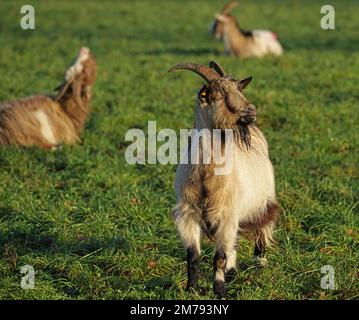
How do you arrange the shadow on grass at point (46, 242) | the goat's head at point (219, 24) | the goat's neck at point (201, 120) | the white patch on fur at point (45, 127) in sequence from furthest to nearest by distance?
the goat's head at point (219, 24) < the white patch on fur at point (45, 127) < the shadow on grass at point (46, 242) < the goat's neck at point (201, 120)

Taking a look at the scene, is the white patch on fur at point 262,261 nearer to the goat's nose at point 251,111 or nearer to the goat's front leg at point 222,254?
the goat's front leg at point 222,254

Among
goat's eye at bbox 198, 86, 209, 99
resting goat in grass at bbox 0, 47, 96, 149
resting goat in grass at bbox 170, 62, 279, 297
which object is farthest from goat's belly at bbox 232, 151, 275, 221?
resting goat in grass at bbox 0, 47, 96, 149

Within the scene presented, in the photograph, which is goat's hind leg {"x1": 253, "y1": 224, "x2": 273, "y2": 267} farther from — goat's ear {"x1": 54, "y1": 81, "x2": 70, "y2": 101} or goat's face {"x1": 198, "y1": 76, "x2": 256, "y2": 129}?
goat's ear {"x1": 54, "y1": 81, "x2": 70, "y2": 101}

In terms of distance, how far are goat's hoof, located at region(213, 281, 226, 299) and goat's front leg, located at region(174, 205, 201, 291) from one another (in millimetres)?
151

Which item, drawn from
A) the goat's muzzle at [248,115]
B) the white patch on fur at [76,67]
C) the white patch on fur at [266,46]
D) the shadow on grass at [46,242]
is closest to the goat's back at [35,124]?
the white patch on fur at [76,67]

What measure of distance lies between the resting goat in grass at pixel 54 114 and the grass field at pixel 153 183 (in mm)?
267

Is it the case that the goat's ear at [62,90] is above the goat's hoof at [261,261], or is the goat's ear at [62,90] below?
above

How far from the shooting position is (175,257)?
17.8ft

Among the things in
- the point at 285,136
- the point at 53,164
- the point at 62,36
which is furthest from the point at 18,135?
the point at 62,36

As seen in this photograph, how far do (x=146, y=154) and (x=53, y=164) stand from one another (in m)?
1.04

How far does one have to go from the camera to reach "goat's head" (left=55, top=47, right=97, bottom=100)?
29.3ft

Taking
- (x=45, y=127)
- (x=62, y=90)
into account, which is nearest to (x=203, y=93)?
(x=45, y=127)

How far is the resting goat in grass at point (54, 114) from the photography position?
27.2 feet
